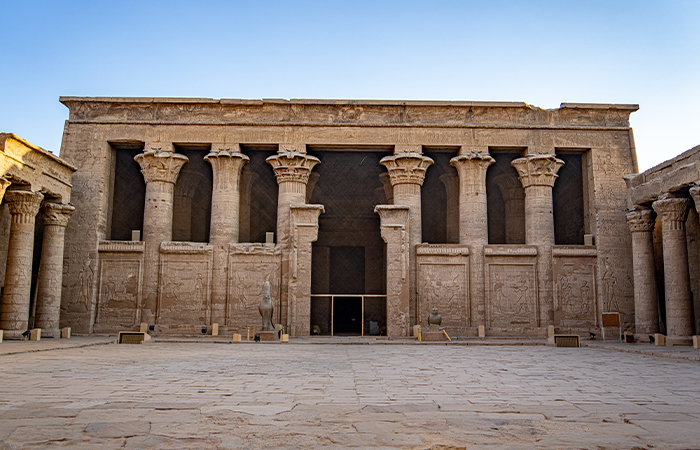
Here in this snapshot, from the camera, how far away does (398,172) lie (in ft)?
69.2

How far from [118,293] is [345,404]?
16165 mm

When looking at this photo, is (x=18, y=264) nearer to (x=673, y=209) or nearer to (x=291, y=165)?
(x=291, y=165)

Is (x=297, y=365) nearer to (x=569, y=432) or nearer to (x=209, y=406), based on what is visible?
(x=209, y=406)

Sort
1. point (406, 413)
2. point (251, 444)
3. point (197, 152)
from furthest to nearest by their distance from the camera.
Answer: point (197, 152) → point (406, 413) → point (251, 444)

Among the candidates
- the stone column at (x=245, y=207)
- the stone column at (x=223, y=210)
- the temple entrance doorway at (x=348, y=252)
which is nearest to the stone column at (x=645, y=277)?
the temple entrance doorway at (x=348, y=252)

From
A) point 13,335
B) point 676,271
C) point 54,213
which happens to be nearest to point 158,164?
point 54,213

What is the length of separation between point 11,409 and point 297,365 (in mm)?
5348

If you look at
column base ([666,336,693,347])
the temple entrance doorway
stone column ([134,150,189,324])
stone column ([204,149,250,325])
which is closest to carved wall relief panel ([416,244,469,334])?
the temple entrance doorway

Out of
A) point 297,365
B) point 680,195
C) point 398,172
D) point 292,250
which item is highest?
point 398,172

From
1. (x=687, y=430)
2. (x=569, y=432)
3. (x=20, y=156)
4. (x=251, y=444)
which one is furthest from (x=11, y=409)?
(x=20, y=156)

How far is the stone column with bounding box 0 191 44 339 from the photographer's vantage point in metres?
16.4

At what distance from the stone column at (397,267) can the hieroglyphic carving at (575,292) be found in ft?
17.6

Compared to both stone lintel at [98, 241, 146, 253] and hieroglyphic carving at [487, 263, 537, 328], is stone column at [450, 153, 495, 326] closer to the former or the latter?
hieroglyphic carving at [487, 263, 537, 328]

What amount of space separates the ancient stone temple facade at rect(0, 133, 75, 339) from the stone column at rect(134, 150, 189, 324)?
2.65 m
